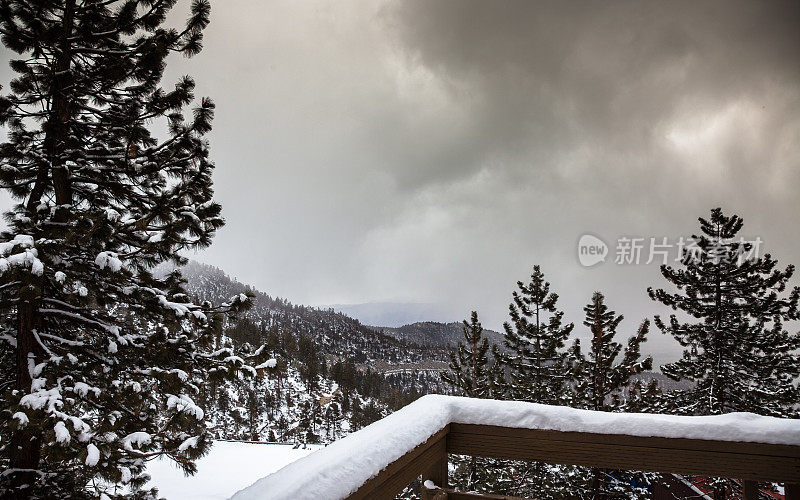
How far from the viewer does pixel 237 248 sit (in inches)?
2675

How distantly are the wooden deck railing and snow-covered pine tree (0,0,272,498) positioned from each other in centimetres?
412

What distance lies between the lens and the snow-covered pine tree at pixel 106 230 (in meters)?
4.32

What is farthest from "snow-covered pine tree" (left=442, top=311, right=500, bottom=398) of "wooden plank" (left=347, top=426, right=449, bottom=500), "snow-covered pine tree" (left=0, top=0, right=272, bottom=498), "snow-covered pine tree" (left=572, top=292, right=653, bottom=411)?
"wooden plank" (left=347, top=426, right=449, bottom=500)

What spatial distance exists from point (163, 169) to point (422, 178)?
179ft

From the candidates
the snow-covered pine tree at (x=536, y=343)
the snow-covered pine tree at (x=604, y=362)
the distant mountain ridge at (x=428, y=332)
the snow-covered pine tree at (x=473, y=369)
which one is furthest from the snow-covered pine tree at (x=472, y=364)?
the distant mountain ridge at (x=428, y=332)

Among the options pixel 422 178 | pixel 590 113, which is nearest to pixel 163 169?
pixel 590 113

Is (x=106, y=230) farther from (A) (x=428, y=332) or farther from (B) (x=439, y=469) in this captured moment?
(A) (x=428, y=332)

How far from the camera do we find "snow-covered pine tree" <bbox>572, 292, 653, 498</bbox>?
12859mm

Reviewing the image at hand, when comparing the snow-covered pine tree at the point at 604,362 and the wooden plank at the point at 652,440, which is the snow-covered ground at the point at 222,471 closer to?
the snow-covered pine tree at the point at 604,362

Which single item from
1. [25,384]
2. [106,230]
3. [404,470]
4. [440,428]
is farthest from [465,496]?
[25,384]

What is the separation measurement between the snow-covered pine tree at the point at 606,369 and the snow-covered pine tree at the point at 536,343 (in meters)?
0.77

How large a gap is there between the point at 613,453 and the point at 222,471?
32067mm

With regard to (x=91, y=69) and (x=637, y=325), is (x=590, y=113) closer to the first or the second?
(x=637, y=325)

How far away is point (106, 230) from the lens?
4445 mm
